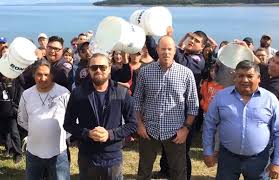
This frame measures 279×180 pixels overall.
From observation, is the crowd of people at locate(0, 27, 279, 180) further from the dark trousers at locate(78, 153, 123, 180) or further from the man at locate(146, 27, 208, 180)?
the man at locate(146, 27, 208, 180)

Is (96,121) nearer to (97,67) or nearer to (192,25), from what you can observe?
(97,67)

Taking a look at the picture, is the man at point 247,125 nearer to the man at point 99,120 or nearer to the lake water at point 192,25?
the man at point 99,120

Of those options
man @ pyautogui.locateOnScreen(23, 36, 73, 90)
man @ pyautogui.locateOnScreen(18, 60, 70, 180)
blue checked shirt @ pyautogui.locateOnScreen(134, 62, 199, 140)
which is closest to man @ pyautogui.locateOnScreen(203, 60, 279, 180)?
blue checked shirt @ pyautogui.locateOnScreen(134, 62, 199, 140)

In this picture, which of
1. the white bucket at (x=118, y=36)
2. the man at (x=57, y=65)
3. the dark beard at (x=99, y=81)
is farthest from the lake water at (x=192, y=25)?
the dark beard at (x=99, y=81)

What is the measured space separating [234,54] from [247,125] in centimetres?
112

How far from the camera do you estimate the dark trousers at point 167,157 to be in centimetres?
457

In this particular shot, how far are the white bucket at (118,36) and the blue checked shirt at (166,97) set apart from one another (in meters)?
0.49

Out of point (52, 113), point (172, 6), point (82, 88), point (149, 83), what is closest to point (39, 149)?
point (52, 113)

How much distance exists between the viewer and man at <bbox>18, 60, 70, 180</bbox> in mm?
4156

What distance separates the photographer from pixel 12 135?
6129mm

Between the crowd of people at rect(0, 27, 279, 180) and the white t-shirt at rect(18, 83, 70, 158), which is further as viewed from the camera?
the white t-shirt at rect(18, 83, 70, 158)

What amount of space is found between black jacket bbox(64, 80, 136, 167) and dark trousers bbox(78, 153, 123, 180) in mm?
41

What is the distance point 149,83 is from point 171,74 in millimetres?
235

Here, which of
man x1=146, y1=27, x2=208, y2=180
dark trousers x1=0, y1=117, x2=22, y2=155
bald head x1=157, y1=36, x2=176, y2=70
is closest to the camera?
bald head x1=157, y1=36, x2=176, y2=70
